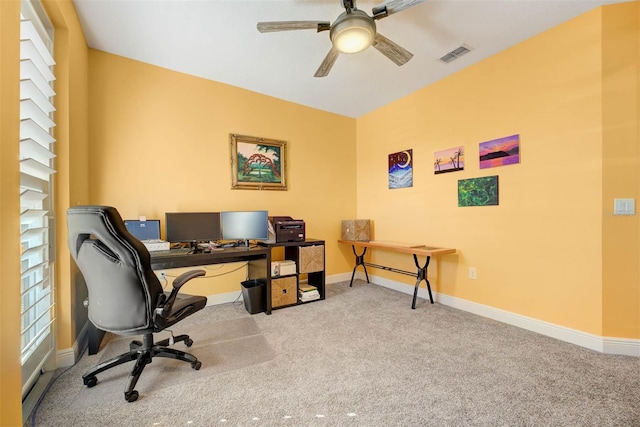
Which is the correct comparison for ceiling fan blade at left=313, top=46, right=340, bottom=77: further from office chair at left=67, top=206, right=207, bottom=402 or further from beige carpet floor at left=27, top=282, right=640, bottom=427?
beige carpet floor at left=27, top=282, right=640, bottom=427

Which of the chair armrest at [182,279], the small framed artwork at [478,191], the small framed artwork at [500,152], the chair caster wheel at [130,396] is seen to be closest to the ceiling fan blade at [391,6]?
the small framed artwork at [500,152]

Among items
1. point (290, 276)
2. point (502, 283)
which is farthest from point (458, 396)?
point (290, 276)

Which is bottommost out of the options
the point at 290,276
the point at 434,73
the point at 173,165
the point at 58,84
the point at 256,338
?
the point at 256,338

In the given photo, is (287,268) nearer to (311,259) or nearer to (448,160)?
(311,259)

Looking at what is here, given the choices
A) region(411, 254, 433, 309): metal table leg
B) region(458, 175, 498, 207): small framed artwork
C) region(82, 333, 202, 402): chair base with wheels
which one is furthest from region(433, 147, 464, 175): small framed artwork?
region(82, 333, 202, 402): chair base with wheels

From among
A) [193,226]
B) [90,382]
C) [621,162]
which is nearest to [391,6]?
[621,162]

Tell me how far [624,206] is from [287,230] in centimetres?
296

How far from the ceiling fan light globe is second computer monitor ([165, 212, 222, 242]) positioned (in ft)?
6.92

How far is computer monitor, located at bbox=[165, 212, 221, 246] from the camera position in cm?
270

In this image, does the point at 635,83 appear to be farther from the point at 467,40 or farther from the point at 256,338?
the point at 256,338

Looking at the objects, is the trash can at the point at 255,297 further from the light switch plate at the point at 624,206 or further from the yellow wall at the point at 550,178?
the light switch plate at the point at 624,206

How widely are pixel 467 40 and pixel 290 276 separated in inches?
118

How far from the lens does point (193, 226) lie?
2795mm

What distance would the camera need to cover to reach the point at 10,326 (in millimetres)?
952
